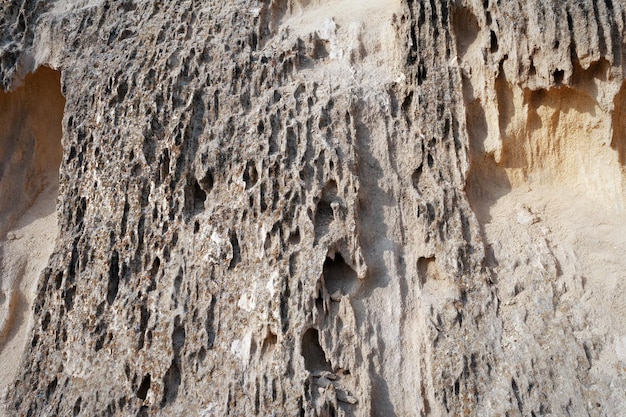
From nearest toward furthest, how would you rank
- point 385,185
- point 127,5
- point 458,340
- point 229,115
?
1. point 458,340
2. point 385,185
3. point 229,115
4. point 127,5

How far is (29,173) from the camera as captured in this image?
987 centimetres

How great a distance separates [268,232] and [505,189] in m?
2.91

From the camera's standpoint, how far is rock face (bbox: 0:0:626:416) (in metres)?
5.91

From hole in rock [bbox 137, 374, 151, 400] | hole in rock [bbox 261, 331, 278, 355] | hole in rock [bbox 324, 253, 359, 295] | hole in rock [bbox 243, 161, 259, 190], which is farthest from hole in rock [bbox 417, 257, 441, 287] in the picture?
hole in rock [bbox 137, 374, 151, 400]

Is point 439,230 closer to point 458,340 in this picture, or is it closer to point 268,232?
point 458,340

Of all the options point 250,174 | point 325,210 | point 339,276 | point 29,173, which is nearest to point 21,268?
point 29,173

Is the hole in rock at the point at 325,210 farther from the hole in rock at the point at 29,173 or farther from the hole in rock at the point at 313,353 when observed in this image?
the hole in rock at the point at 29,173

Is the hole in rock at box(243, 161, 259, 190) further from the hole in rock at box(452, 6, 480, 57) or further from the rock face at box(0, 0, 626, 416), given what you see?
the hole in rock at box(452, 6, 480, 57)

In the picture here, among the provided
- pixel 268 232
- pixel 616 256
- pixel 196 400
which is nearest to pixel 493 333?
pixel 616 256

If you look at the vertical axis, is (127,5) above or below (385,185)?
above

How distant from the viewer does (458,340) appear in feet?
19.5

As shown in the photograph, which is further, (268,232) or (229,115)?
(229,115)

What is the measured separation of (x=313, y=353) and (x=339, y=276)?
89cm

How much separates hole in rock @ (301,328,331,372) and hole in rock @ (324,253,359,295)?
1.64 feet
